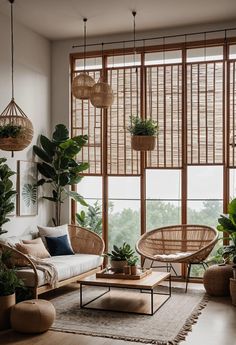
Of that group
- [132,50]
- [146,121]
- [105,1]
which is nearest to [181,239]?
[146,121]

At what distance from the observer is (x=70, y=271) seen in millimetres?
6023

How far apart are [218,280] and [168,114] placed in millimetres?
2532

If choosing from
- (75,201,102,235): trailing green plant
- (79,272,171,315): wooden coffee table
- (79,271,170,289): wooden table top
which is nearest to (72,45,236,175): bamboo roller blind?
(75,201,102,235): trailing green plant

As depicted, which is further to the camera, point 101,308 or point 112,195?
point 112,195

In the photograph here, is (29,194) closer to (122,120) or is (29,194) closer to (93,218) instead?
(93,218)

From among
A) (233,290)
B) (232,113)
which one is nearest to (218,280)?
(233,290)

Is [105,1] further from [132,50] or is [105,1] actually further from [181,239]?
[181,239]

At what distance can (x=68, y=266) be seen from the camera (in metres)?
6.00

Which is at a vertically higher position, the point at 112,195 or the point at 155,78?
the point at 155,78

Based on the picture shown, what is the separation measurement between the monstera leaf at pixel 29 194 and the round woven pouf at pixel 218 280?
8.79ft

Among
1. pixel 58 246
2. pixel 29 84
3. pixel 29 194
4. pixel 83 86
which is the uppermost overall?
pixel 29 84

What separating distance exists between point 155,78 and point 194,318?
12.0ft

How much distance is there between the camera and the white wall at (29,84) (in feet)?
21.5

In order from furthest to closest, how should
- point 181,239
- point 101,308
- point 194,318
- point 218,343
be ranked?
point 181,239, point 101,308, point 194,318, point 218,343
